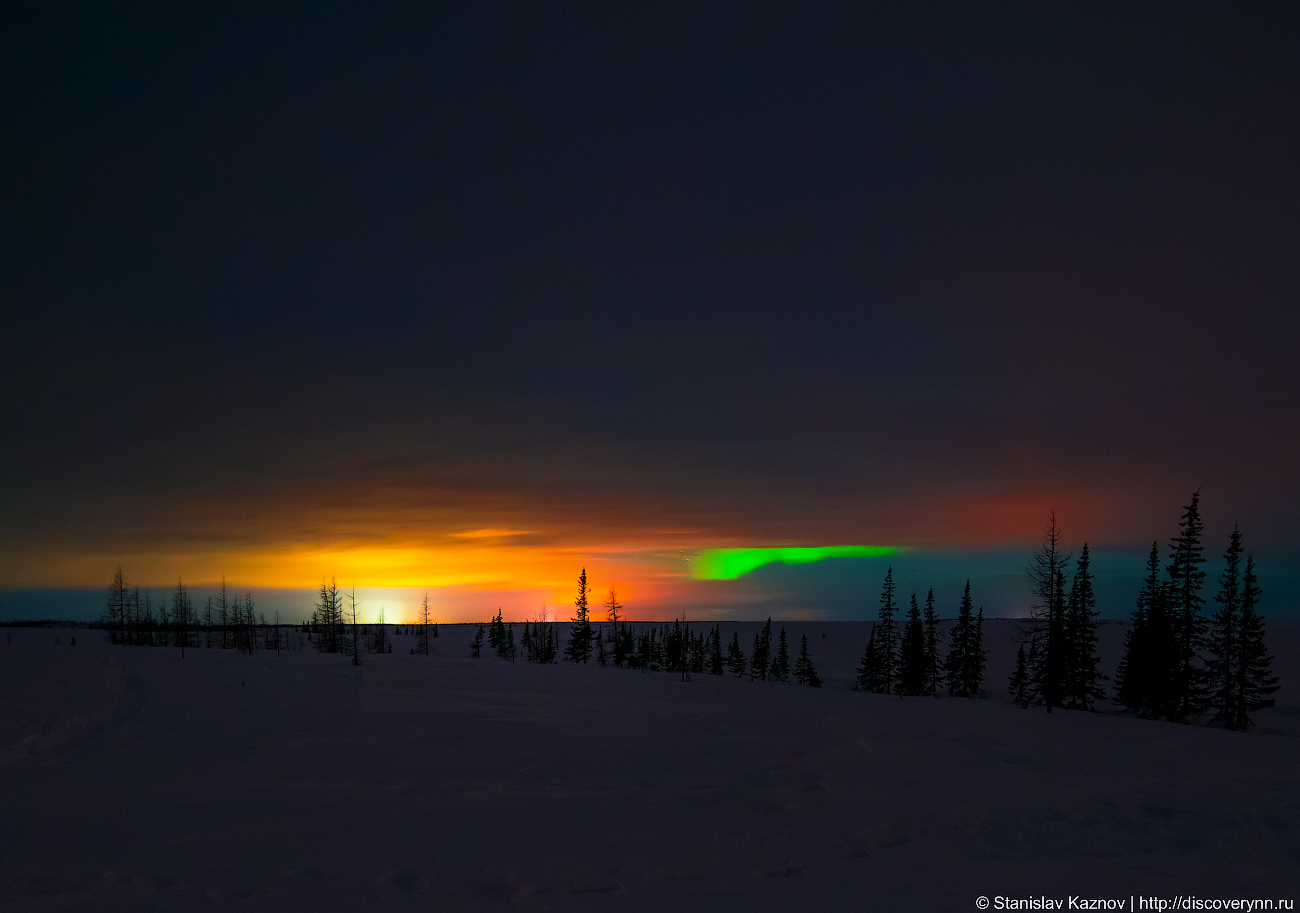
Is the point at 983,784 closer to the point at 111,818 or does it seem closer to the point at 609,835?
the point at 609,835

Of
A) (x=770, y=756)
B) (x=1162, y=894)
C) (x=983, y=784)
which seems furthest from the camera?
(x=770, y=756)

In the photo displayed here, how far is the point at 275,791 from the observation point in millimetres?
13172

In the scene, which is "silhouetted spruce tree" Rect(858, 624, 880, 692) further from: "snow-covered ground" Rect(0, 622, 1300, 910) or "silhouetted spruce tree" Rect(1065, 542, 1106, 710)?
"snow-covered ground" Rect(0, 622, 1300, 910)

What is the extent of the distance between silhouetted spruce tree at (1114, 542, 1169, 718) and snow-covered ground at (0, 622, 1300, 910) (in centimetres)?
2600

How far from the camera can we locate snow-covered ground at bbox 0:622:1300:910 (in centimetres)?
848

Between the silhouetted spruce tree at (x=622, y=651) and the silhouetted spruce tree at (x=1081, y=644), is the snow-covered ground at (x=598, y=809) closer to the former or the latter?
the silhouetted spruce tree at (x=1081, y=644)

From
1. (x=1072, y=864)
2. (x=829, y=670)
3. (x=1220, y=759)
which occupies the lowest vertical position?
(x=829, y=670)

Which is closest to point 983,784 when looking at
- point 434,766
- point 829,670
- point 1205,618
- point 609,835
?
point 609,835

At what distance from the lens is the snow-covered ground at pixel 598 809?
27.8 feet

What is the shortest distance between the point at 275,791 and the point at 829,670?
347 feet

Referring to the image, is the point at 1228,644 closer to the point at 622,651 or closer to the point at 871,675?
the point at 871,675

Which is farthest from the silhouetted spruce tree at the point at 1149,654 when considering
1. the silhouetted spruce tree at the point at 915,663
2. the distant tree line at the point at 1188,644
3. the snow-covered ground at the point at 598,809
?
the snow-covered ground at the point at 598,809

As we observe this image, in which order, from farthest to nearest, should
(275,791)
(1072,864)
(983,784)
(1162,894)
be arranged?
(983,784) → (275,791) → (1072,864) → (1162,894)

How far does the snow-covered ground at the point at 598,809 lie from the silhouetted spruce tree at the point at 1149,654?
26.0m
